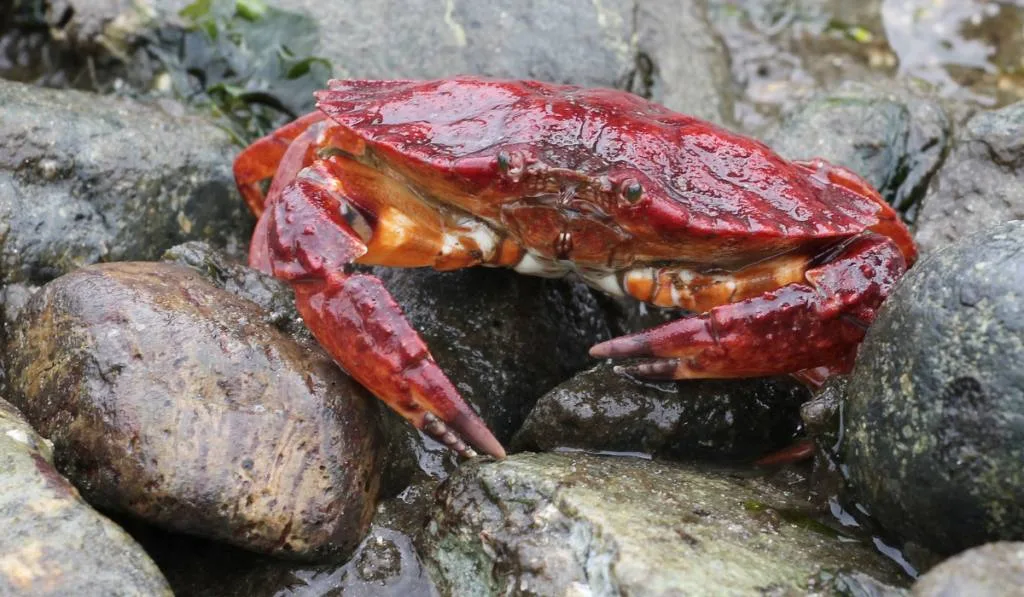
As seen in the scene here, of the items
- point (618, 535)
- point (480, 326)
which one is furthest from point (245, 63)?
point (618, 535)

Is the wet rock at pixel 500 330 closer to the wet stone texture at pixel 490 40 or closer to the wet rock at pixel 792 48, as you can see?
the wet stone texture at pixel 490 40

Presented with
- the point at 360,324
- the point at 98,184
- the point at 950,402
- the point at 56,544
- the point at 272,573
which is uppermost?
the point at 950,402

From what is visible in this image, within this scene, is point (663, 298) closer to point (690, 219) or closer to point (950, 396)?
point (690, 219)

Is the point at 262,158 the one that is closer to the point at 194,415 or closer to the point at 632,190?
the point at 194,415

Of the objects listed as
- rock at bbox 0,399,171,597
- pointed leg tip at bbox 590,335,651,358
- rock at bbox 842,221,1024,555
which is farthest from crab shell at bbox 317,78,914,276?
rock at bbox 0,399,171,597

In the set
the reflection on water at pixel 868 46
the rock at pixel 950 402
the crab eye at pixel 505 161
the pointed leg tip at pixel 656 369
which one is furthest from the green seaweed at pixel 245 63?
the rock at pixel 950 402

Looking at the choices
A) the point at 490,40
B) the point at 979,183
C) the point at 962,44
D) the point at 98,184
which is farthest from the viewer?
the point at 962,44

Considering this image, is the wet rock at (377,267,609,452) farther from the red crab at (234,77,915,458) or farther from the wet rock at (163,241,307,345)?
the wet rock at (163,241,307,345)
